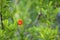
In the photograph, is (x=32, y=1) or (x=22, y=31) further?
(x=32, y=1)

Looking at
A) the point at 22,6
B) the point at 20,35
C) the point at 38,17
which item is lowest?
the point at 20,35

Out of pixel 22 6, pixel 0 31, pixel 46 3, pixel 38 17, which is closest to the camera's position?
pixel 0 31

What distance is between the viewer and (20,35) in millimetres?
1456

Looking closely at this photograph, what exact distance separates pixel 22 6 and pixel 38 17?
20 cm

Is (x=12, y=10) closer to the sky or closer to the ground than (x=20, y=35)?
closer to the sky

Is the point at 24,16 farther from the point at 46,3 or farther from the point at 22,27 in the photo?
the point at 46,3

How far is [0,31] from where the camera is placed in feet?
4.19

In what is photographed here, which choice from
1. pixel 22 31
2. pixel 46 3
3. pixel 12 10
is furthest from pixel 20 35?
pixel 46 3

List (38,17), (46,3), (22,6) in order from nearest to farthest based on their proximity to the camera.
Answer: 1. (46,3)
2. (38,17)
3. (22,6)

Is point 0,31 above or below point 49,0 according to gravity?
below

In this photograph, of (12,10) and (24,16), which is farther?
(24,16)

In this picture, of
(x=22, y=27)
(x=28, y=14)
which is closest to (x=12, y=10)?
(x=22, y=27)

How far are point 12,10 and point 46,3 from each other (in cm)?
25

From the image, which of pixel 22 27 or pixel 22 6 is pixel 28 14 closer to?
pixel 22 6
